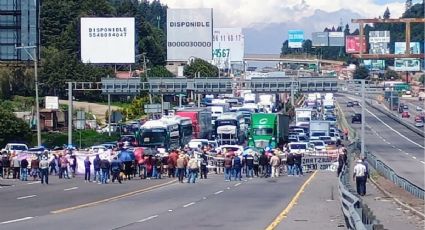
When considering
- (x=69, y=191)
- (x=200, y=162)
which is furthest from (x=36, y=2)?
(x=69, y=191)

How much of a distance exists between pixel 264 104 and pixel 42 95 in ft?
114

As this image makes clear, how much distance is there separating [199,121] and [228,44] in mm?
98221

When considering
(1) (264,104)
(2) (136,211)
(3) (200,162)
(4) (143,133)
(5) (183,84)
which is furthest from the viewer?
(1) (264,104)

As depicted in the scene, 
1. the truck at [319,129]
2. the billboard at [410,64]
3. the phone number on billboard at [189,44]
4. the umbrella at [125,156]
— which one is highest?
the phone number on billboard at [189,44]

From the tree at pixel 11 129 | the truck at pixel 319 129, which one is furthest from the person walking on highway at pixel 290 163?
the truck at pixel 319 129

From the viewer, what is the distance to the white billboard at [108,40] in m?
114

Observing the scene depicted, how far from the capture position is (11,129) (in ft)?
254

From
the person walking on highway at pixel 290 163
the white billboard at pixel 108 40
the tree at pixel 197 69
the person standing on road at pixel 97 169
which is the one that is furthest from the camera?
the tree at pixel 197 69

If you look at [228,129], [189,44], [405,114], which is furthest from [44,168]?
[405,114]

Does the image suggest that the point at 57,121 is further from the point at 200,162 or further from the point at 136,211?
the point at 136,211

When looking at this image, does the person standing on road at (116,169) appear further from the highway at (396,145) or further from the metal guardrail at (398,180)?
the highway at (396,145)

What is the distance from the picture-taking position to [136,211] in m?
30.3

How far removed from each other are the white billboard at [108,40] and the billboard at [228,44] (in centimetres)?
6654

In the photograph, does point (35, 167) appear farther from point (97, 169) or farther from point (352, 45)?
point (352, 45)
